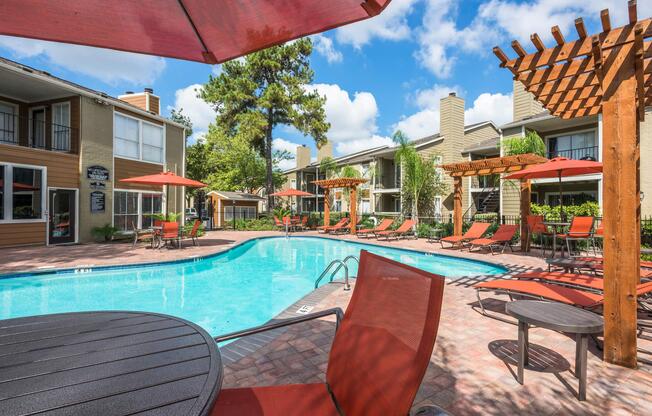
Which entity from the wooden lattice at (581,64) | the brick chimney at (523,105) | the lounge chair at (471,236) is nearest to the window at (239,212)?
the lounge chair at (471,236)

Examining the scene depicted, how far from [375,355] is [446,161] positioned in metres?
23.9

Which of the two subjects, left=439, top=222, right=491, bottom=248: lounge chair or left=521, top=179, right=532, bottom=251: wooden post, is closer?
left=521, top=179, right=532, bottom=251: wooden post

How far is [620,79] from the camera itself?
10.3 feet

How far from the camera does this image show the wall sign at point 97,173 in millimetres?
13779

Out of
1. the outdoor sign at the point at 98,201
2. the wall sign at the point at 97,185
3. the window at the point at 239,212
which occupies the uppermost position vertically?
the wall sign at the point at 97,185

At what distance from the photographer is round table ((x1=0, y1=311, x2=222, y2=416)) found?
1.13 m

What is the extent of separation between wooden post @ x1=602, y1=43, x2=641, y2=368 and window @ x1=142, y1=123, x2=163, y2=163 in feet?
59.8

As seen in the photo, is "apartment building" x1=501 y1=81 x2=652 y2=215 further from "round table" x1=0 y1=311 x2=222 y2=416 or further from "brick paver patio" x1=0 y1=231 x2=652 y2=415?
"round table" x1=0 y1=311 x2=222 y2=416

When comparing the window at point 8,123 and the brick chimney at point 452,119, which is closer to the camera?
the window at point 8,123

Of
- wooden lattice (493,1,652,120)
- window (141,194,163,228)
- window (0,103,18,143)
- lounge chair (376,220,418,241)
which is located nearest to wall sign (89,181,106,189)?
window (141,194,163,228)

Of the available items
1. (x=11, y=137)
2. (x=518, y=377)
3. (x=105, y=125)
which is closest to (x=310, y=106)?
(x=105, y=125)

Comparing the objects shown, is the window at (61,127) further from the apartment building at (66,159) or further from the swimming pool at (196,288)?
the swimming pool at (196,288)

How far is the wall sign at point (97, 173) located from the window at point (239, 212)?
39.9 ft

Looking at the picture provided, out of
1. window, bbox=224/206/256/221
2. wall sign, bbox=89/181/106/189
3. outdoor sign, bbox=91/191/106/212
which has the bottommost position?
window, bbox=224/206/256/221
